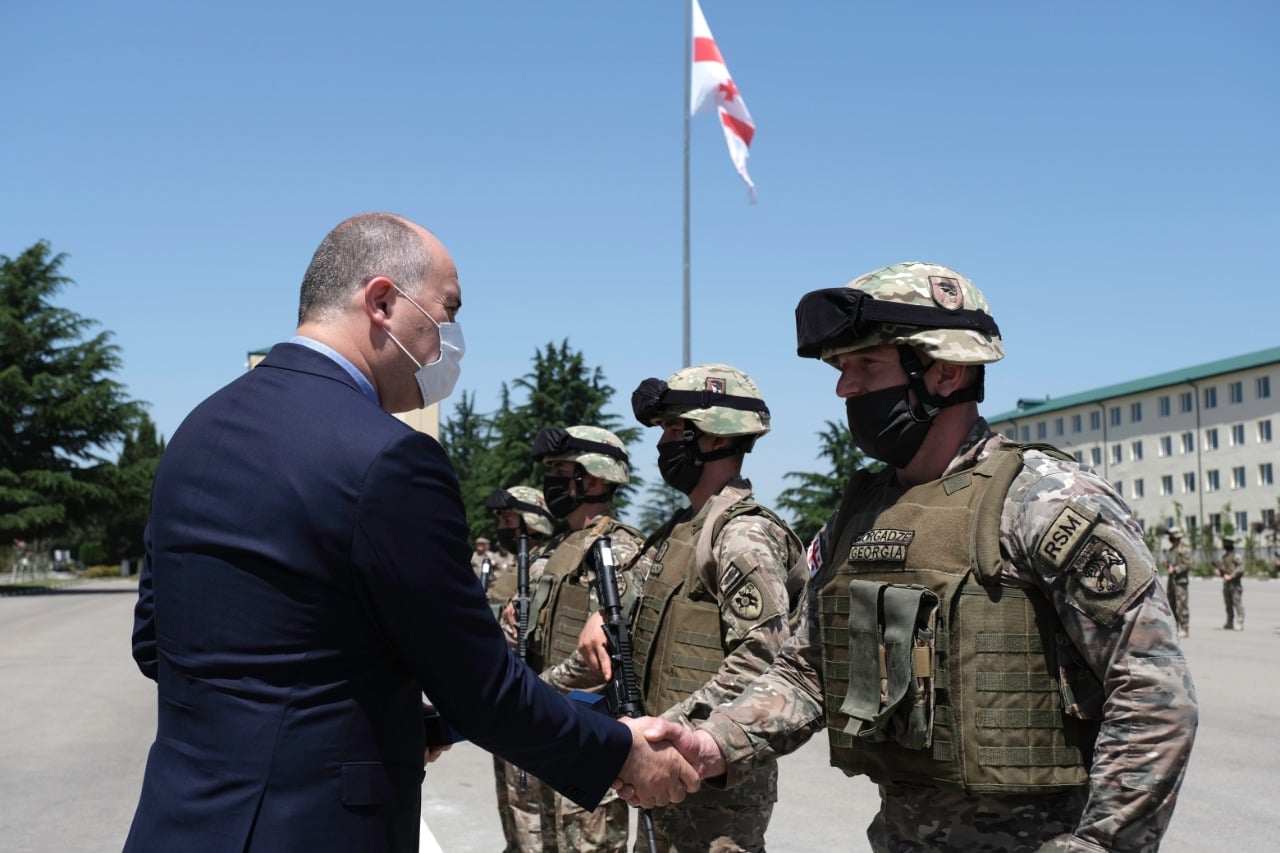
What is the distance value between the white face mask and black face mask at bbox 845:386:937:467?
1071mm

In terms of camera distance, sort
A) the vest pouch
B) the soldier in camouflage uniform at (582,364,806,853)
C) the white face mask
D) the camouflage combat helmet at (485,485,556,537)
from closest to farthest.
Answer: the vest pouch
the white face mask
the soldier in camouflage uniform at (582,364,806,853)
the camouflage combat helmet at (485,485,556,537)

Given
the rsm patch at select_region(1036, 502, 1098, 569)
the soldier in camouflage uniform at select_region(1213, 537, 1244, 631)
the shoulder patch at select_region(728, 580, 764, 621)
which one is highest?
the rsm patch at select_region(1036, 502, 1098, 569)

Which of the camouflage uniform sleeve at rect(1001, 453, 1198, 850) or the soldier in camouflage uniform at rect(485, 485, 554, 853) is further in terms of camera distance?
the soldier in camouflage uniform at rect(485, 485, 554, 853)

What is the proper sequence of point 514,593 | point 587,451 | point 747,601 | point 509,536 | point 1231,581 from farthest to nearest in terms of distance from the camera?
point 1231,581
point 514,593
point 509,536
point 587,451
point 747,601

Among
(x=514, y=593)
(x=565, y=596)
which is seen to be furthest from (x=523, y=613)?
(x=514, y=593)

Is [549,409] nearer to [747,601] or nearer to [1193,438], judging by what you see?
[747,601]

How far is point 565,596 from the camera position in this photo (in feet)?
21.2

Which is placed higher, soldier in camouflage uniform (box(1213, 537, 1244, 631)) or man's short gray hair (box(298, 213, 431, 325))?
man's short gray hair (box(298, 213, 431, 325))

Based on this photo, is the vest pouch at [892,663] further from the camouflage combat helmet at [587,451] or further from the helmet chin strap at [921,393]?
the camouflage combat helmet at [587,451]

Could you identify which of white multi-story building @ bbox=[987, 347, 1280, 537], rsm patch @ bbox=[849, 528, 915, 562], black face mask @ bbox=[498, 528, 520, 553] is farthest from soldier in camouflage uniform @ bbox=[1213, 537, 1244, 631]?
white multi-story building @ bbox=[987, 347, 1280, 537]

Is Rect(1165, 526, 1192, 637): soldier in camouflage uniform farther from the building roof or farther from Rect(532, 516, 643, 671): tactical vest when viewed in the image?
the building roof

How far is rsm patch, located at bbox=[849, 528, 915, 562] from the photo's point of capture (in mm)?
2914

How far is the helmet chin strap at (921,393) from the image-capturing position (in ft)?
10.1

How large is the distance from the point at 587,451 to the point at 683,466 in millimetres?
2204
